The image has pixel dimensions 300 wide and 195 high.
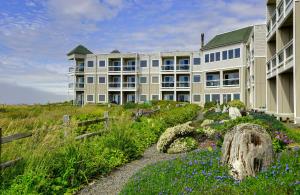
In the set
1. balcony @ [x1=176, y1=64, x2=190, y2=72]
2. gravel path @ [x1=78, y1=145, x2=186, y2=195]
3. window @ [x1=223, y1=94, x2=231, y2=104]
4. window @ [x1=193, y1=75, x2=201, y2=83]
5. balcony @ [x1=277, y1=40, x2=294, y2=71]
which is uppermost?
balcony @ [x1=176, y1=64, x2=190, y2=72]

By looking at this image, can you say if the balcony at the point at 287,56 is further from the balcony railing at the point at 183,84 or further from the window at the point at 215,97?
the balcony railing at the point at 183,84

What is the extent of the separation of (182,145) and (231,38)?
37.2m

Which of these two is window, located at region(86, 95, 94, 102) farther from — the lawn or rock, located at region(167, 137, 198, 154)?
the lawn

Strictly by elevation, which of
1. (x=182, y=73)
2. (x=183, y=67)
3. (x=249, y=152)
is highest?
(x=183, y=67)

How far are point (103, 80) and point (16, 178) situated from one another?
165 ft

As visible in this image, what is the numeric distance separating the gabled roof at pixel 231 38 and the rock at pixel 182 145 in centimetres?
3373

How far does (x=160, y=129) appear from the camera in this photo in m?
15.2

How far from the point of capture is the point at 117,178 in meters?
8.09

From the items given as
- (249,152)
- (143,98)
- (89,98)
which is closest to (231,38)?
(143,98)

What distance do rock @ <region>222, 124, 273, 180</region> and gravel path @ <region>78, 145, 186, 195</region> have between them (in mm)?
2702

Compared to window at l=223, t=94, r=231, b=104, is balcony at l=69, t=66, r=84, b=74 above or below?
above

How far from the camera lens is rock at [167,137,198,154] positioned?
11227 millimetres

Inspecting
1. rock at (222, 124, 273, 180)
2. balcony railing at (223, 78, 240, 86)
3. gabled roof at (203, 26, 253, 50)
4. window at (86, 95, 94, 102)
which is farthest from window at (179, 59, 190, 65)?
rock at (222, 124, 273, 180)

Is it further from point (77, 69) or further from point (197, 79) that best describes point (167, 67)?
point (77, 69)
